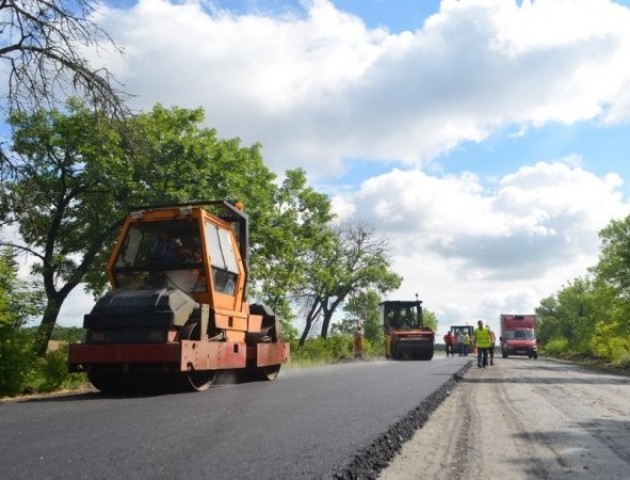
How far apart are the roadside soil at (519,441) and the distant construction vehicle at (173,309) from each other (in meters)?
3.17

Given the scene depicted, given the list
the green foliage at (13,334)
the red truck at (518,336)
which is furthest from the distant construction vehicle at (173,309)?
the red truck at (518,336)

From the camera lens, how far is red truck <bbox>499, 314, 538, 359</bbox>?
38.7 metres

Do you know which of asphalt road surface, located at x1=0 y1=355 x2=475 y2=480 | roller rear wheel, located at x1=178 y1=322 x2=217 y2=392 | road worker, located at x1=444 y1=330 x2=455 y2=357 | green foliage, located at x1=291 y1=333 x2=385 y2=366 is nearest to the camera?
asphalt road surface, located at x1=0 y1=355 x2=475 y2=480

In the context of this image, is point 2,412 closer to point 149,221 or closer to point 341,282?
point 149,221

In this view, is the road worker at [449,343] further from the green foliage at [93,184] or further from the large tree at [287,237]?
the green foliage at [93,184]

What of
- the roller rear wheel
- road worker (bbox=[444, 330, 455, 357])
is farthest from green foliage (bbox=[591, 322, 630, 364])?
the roller rear wheel

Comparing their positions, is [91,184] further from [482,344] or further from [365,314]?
[365,314]

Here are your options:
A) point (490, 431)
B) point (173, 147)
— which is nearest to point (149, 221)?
point (490, 431)

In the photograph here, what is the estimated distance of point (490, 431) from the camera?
5918mm

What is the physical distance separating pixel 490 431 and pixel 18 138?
49.3ft

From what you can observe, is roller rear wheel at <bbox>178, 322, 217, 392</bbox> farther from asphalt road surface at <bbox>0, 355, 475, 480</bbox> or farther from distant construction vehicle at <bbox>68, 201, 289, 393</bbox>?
asphalt road surface at <bbox>0, 355, 475, 480</bbox>

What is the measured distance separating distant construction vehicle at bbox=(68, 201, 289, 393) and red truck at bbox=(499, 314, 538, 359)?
3194 cm

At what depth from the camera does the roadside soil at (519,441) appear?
4156 millimetres

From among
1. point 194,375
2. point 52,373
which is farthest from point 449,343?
point 194,375
